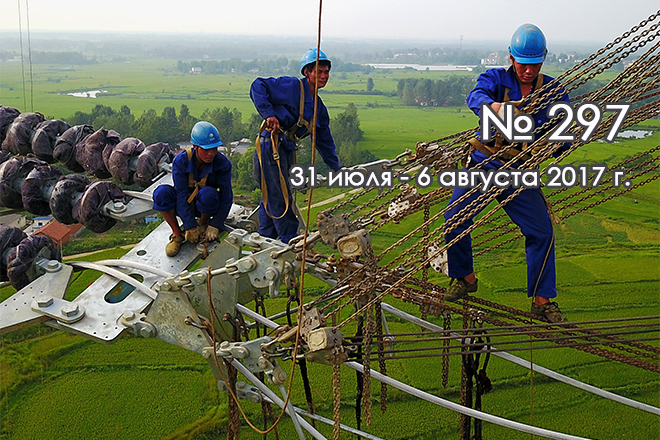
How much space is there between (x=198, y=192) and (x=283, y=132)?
0.99m

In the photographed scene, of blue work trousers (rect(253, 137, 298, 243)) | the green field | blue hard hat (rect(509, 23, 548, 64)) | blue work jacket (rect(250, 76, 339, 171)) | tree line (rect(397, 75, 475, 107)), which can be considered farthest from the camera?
tree line (rect(397, 75, 475, 107))

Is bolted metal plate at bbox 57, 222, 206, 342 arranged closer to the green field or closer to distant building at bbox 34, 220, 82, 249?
distant building at bbox 34, 220, 82, 249

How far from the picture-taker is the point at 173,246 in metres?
5.78

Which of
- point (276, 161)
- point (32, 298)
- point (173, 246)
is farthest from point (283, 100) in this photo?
point (32, 298)

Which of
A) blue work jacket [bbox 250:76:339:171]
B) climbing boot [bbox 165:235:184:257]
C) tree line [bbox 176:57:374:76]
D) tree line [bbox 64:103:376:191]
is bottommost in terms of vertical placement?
tree line [bbox 64:103:376:191]

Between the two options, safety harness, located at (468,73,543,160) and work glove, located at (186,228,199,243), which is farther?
work glove, located at (186,228,199,243)

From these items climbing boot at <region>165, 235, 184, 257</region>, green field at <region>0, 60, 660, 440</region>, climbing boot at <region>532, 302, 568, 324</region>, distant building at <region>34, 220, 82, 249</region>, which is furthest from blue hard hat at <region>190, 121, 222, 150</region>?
green field at <region>0, 60, 660, 440</region>

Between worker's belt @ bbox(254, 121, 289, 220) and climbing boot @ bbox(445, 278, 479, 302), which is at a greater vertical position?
worker's belt @ bbox(254, 121, 289, 220)

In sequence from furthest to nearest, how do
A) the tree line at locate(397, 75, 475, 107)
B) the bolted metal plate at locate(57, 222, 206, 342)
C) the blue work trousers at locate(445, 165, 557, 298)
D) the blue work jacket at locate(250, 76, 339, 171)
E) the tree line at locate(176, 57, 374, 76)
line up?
1. the tree line at locate(176, 57, 374, 76)
2. the tree line at locate(397, 75, 475, 107)
3. the blue work jacket at locate(250, 76, 339, 171)
4. the bolted metal plate at locate(57, 222, 206, 342)
5. the blue work trousers at locate(445, 165, 557, 298)

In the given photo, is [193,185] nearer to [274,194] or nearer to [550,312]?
[274,194]

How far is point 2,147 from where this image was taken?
7633mm

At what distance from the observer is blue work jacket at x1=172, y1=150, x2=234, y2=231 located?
5574 mm

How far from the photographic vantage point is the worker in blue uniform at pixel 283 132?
5496mm

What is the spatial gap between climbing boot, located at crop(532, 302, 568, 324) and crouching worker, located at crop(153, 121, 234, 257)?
10.0 feet
